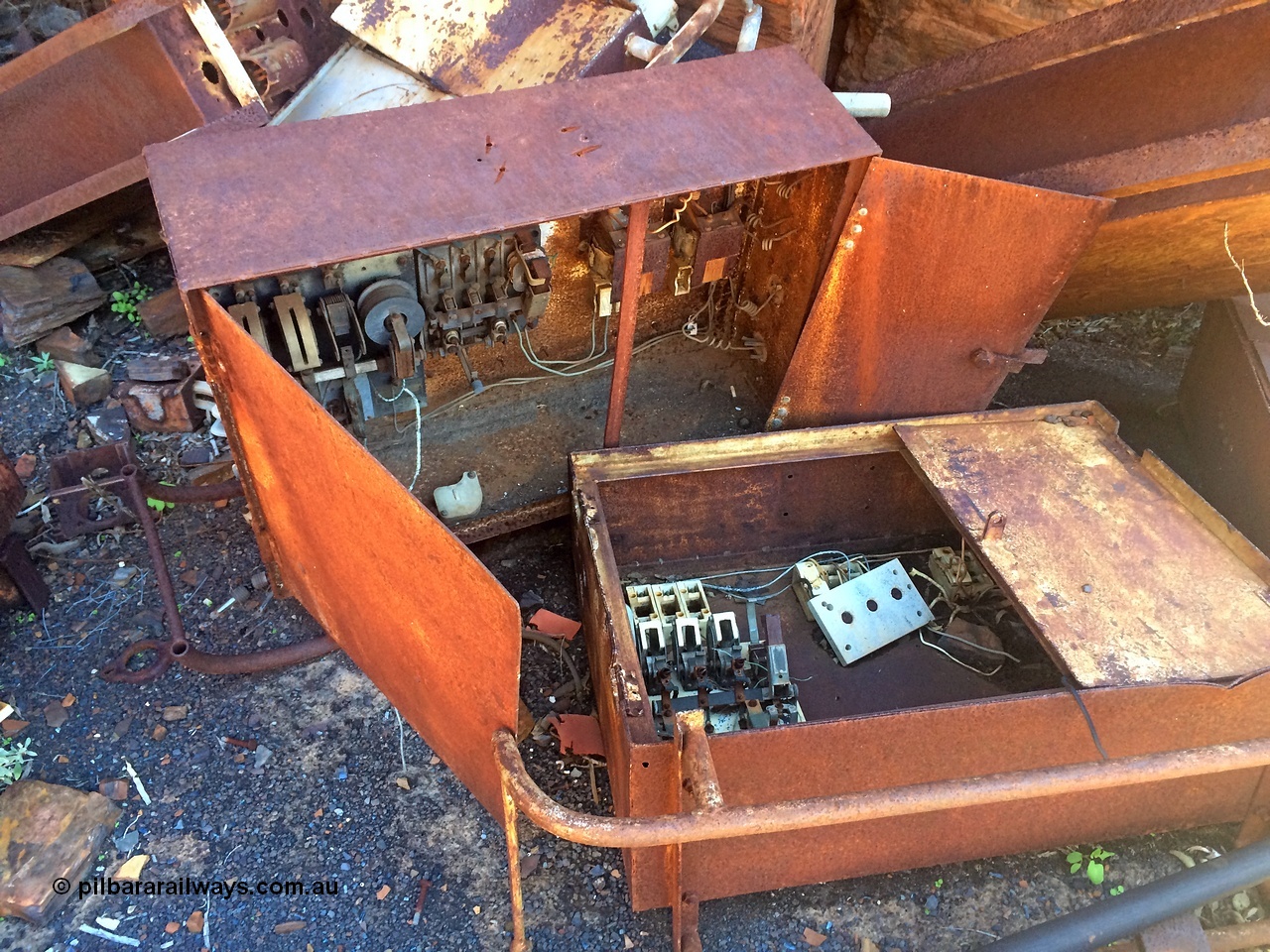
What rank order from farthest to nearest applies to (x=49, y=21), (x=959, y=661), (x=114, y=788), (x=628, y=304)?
(x=49, y=21) < (x=959, y=661) < (x=114, y=788) < (x=628, y=304)

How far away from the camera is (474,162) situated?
7.32 ft

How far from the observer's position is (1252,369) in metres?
3.28

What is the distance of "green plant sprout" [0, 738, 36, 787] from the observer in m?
2.73

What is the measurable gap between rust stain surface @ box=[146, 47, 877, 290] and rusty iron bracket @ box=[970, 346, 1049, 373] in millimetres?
956

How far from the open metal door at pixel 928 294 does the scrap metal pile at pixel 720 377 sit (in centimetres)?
1

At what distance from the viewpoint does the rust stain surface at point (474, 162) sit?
2047 mm

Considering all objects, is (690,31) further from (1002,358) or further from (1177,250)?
(1177,250)

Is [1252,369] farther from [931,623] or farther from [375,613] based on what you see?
[375,613]

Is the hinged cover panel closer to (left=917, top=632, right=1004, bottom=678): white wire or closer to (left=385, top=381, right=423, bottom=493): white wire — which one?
(left=917, top=632, right=1004, bottom=678): white wire

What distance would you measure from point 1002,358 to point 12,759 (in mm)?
3451

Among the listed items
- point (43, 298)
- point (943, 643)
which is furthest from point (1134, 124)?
point (43, 298)

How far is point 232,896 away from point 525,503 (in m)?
1.47

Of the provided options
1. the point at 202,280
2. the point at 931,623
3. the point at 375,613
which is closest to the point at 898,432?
the point at 931,623

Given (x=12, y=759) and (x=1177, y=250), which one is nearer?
(x=12, y=759)
